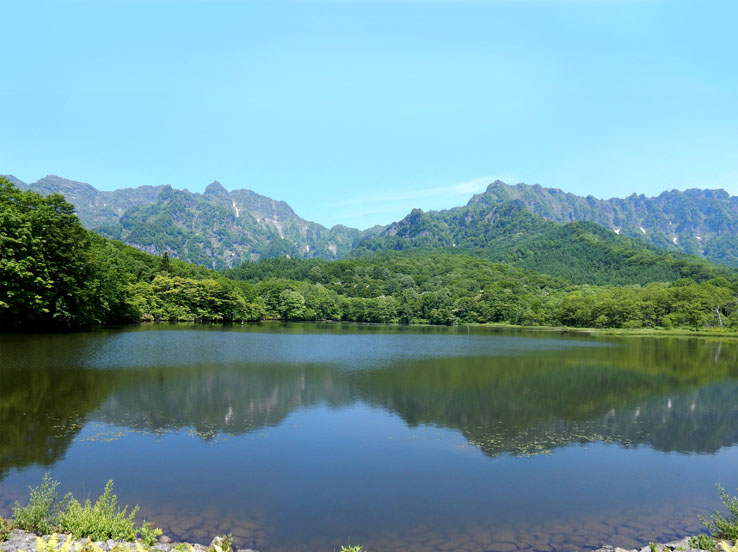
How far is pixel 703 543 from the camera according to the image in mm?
10734

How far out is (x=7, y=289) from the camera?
157 feet

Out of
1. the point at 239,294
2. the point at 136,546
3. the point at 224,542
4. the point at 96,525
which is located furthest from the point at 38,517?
the point at 239,294

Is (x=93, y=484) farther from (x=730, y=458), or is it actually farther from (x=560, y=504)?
(x=730, y=458)

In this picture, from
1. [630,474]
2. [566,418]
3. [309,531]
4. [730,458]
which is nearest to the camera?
[309,531]

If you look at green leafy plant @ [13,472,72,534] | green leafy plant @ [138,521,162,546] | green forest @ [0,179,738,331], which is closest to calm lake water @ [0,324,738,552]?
green leafy plant @ [138,521,162,546]

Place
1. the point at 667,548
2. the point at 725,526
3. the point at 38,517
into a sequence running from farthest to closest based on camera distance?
the point at 725,526
the point at 667,548
the point at 38,517

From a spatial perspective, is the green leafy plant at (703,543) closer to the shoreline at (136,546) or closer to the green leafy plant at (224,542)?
the shoreline at (136,546)

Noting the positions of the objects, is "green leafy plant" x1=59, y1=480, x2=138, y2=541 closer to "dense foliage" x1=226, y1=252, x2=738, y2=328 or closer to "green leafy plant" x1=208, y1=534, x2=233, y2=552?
"green leafy plant" x1=208, y1=534, x2=233, y2=552

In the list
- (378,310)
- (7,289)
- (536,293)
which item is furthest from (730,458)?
(536,293)

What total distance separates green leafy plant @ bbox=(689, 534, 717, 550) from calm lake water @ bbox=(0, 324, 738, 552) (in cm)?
111

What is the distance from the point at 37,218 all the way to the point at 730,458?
206 ft

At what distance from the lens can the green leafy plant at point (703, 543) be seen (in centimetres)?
1065

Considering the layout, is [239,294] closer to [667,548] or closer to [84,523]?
[84,523]

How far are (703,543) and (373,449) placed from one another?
1088 cm
